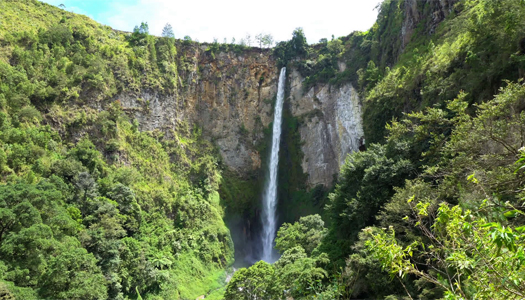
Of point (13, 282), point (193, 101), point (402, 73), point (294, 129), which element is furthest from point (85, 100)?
point (402, 73)

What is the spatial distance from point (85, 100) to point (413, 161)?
85.7 feet

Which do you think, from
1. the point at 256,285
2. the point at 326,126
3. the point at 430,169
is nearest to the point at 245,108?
the point at 326,126

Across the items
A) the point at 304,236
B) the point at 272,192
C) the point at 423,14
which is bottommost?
the point at 304,236

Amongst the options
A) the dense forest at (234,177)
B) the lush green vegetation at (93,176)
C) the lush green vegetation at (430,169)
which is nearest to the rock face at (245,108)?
the dense forest at (234,177)

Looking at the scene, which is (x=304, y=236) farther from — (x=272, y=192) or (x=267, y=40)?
(x=267, y=40)

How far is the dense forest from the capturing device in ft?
26.0

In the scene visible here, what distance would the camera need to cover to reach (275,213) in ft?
129

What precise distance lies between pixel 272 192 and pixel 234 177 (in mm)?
5020

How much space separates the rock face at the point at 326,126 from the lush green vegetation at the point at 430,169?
7.23 metres

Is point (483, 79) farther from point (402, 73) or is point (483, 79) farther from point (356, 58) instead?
point (356, 58)

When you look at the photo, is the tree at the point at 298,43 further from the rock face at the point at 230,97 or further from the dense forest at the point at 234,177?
the rock face at the point at 230,97

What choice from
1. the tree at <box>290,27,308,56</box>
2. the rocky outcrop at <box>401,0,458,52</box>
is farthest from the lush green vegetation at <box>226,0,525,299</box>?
the tree at <box>290,27,308,56</box>

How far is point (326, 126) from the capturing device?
125 feet

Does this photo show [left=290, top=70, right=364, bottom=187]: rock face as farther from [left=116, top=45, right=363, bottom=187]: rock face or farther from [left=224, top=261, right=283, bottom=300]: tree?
[left=224, top=261, right=283, bottom=300]: tree
